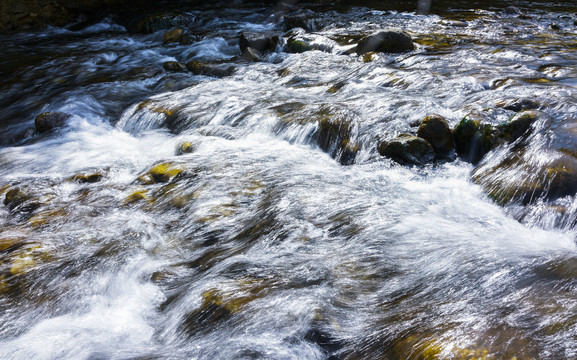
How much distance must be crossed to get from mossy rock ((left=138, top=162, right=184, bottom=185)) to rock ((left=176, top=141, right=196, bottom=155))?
0.53m

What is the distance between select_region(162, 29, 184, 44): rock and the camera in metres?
11.1

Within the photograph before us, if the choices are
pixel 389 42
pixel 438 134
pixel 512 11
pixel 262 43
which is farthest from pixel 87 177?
pixel 512 11

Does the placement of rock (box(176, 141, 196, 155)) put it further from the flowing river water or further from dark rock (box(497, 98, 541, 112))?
dark rock (box(497, 98, 541, 112))

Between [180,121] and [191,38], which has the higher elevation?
[191,38]

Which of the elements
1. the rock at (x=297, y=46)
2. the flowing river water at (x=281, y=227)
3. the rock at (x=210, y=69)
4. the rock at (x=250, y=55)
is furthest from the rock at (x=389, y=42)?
the rock at (x=210, y=69)

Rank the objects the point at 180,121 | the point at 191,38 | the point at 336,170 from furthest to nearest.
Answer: the point at 191,38 → the point at 180,121 → the point at 336,170

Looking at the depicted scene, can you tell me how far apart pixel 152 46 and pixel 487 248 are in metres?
9.90

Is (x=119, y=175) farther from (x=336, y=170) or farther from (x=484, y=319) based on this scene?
(x=484, y=319)

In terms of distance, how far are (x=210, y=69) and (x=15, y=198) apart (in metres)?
4.69

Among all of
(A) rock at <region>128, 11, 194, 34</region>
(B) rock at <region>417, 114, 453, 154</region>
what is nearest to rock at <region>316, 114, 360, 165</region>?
(B) rock at <region>417, 114, 453, 154</region>

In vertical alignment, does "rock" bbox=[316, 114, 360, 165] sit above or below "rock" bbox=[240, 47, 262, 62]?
below

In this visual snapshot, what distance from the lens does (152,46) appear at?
430 inches

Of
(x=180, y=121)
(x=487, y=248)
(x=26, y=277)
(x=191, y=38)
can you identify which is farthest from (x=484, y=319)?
(x=191, y=38)

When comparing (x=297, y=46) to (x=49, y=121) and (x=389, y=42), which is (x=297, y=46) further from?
(x=49, y=121)
